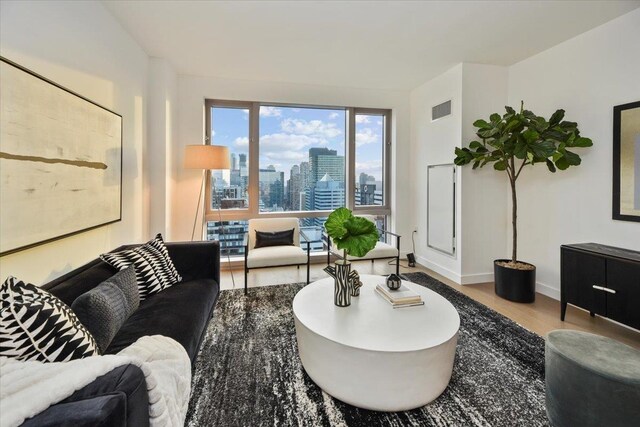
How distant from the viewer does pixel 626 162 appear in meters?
2.61

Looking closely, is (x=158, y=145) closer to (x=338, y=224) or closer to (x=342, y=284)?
(x=338, y=224)

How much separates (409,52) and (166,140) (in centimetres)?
305

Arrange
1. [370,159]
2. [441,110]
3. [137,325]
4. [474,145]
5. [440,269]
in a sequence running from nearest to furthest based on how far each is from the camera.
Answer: [137,325], [474,145], [441,110], [440,269], [370,159]

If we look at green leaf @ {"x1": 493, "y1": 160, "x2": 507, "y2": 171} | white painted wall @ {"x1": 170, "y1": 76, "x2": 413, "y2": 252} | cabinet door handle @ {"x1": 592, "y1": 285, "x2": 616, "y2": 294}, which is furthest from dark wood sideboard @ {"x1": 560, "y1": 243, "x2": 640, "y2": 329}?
white painted wall @ {"x1": 170, "y1": 76, "x2": 413, "y2": 252}

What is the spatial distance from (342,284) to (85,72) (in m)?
2.42

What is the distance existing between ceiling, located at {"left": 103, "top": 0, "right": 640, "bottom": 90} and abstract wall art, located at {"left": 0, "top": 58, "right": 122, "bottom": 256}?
46.9 inches

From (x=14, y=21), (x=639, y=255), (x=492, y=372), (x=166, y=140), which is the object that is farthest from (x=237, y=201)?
(x=639, y=255)

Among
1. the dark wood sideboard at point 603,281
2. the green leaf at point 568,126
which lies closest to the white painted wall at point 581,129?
the green leaf at point 568,126

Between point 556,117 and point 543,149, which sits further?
point 556,117

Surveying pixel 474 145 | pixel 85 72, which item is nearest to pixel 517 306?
pixel 474 145

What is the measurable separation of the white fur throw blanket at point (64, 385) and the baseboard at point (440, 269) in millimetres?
3517

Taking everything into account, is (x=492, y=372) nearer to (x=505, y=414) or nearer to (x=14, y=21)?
(x=505, y=414)

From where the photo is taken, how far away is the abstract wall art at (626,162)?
254cm

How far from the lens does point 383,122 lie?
16.3 ft
